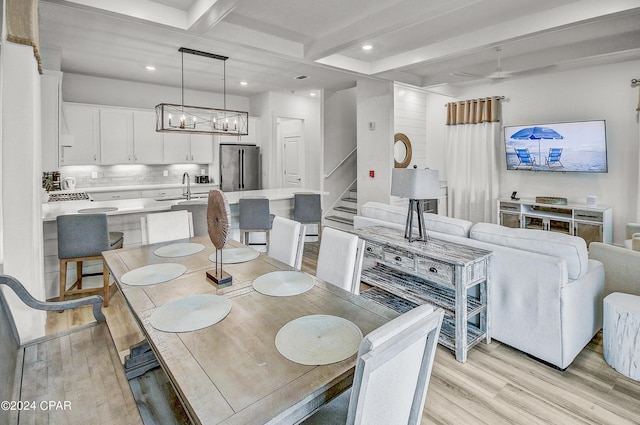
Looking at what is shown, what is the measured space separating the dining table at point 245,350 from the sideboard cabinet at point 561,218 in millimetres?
4959

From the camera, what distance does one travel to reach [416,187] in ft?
9.45

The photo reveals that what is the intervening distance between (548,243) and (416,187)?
988 mm

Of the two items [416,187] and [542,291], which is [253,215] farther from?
[542,291]

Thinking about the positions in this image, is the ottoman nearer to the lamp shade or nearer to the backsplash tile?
the lamp shade

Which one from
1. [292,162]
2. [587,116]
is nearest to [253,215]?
[292,162]

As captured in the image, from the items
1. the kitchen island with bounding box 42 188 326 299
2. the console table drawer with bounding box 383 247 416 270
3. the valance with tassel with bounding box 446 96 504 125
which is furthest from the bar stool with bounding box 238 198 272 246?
the valance with tassel with bounding box 446 96 504 125

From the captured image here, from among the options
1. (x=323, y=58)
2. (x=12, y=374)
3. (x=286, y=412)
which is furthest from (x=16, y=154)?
(x=323, y=58)

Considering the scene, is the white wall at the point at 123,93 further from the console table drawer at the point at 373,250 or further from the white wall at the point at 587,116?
the white wall at the point at 587,116

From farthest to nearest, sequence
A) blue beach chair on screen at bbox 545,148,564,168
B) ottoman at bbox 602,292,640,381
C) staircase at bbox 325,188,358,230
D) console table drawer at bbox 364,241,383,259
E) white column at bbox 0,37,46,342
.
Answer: staircase at bbox 325,188,358,230 < blue beach chair on screen at bbox 545,148,564,168 < console table drawer at bbox 364,241,383,259 < ottoman at bbox 602,292,640,381 < white column at bbox 0,37,46,342

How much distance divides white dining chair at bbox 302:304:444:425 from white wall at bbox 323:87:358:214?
582cm

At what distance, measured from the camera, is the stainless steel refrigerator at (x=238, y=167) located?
7.11 m

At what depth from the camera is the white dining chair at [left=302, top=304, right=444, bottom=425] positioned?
942 mm

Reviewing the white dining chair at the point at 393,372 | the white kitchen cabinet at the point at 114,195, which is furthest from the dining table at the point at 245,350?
the white kitchen cabinet at the point at 114,195

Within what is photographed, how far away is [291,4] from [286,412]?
364 centimetres
